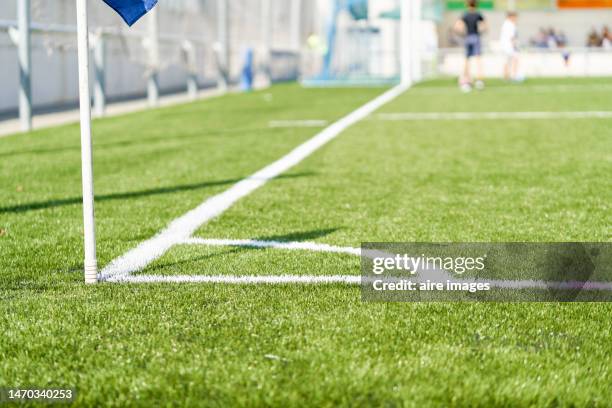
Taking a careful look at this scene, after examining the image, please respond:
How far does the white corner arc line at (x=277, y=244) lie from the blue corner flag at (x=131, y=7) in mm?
1126

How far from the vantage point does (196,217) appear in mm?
5000

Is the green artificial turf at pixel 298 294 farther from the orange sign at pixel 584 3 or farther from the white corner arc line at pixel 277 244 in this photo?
the orange sign at pixel 584 3

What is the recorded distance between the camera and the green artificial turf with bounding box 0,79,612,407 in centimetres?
240

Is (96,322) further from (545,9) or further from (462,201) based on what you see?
(545,9)

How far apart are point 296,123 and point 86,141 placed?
816cm

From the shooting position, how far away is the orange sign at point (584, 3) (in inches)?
1804

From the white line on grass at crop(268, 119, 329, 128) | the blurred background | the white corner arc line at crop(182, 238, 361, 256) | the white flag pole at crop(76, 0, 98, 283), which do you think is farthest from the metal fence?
the white flag pole at crop(76, 0, 98, 283)

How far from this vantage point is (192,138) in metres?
10.0

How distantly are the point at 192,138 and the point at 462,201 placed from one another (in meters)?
5.07

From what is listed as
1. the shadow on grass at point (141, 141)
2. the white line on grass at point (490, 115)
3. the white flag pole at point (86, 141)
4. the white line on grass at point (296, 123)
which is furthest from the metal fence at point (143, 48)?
the white flag pole at point (86, 141)

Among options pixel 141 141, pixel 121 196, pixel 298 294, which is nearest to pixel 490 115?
pixel 141 141

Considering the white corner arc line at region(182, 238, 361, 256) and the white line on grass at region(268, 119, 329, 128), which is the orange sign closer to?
the white line on grass at region(268, 119, 329, 128)

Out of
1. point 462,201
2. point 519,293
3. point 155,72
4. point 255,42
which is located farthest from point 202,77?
point 519,293

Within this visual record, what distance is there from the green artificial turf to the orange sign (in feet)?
129
